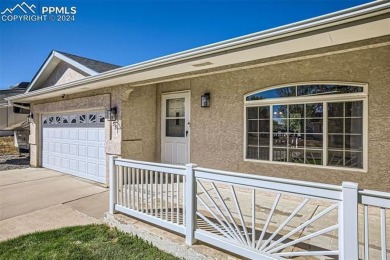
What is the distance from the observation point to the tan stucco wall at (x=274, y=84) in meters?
4.41

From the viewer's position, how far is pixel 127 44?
33.8 ft

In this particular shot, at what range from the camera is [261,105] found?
582 cm

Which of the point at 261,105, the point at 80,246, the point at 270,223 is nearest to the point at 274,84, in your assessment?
the point at 261,105

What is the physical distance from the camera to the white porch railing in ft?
7.41

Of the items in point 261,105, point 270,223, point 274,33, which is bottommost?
point 270,223

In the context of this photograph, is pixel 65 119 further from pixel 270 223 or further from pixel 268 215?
pixel 268 215

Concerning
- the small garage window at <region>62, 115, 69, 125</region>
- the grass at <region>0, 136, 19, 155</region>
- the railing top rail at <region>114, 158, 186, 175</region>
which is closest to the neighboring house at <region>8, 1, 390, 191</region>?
the small garage window at <region>62, 115, 69, 125</region>

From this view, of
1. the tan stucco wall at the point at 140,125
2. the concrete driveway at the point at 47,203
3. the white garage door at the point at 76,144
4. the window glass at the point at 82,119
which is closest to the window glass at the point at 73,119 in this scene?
the white garage door at the point at 76,144

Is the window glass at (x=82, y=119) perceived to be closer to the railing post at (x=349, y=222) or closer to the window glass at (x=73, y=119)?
the window glass at (x=73, y=119)

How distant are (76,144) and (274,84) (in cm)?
739

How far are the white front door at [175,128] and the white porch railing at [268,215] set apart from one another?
2569 millimetres

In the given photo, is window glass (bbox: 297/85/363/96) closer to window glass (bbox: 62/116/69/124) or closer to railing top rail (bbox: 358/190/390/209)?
railing top rail (bbox: 358/190/390/209)

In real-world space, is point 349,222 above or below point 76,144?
below

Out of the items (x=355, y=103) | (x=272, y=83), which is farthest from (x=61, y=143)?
(x=355, y=103)
